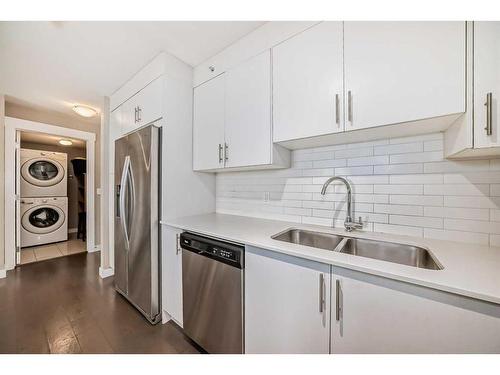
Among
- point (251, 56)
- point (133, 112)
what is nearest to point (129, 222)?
point (133, 112)

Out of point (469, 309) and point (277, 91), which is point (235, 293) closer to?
point (469, 309)

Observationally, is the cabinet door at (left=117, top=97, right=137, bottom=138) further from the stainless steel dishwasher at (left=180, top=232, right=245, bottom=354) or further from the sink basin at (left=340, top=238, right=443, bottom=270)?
the sink basin at (left=340, top=238, right=443, bottom=270)

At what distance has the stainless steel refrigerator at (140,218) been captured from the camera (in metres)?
1.65

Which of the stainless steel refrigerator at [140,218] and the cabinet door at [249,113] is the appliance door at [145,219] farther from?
the cabinet door at [249,113]

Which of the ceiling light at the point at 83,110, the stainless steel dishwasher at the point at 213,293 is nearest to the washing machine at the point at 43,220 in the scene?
the ceiling light at the point at 83,110

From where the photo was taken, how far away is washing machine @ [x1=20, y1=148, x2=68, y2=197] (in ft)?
11.7

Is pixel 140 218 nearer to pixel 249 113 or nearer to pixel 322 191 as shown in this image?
pixel 249 113

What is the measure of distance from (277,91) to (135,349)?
6.84 ft

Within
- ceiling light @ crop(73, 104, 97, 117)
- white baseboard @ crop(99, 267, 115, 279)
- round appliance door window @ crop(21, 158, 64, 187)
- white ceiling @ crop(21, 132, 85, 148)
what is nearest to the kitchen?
white baseboard @ crop(99, 267, 115, 279)

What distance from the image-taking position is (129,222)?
185 cm

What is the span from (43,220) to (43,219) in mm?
19

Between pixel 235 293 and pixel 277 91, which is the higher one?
pixel 277 91

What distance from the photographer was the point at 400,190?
4.12 feet
